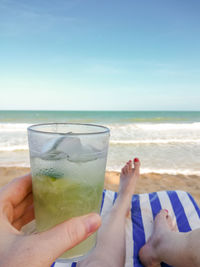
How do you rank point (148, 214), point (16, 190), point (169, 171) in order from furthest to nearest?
point (169, 171)
point (148, 214)
point (16, 190)

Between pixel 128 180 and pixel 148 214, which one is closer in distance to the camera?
pixel 148 214

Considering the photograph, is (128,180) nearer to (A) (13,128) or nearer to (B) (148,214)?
(B) (148,214)

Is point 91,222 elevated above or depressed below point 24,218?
above

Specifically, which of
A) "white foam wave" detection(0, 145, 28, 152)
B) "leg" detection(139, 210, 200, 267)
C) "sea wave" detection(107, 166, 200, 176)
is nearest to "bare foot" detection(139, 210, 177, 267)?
"leg" detection(139, 210, 200, 267)

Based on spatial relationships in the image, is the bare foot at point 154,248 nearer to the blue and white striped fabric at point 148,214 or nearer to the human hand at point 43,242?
the blue and white striped fabric at point 148,214

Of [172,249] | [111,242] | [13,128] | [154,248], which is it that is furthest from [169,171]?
[13,128]

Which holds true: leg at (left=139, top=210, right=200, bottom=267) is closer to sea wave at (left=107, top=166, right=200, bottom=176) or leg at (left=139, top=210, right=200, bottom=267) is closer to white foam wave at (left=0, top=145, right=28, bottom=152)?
sea wave at (left=107, top=166, right=200, bottom=176)

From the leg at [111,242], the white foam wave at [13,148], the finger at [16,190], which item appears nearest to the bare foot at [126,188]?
the leg at [111,242]

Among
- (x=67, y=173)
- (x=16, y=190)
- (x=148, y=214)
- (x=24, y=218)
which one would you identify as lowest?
(x=148, y=214)
